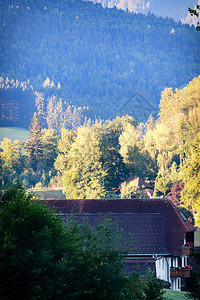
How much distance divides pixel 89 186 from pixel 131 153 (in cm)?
1568

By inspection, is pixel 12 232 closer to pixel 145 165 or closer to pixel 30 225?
pixel 30 225

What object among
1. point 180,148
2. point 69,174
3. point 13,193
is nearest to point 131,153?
point 180,148

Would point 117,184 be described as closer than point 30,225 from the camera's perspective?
No

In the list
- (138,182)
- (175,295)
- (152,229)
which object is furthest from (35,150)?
(175,295)

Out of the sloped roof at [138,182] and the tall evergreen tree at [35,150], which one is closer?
the sloped roof at [138,182]

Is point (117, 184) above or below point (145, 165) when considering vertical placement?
below

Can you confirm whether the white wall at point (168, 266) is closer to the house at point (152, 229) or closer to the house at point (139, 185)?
the house at point (152, 229)

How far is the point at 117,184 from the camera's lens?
80.2 metres

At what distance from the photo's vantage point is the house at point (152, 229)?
37.4 metres

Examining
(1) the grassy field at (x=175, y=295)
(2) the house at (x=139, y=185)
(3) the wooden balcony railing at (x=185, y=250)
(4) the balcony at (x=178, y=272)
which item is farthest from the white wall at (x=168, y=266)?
(2) the house at (x=139, y=185)

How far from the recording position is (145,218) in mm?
39719

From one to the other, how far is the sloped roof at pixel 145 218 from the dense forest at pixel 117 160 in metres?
21.2

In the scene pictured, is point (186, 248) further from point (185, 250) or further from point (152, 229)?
point (152, 229)

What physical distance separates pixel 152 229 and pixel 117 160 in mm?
41669
